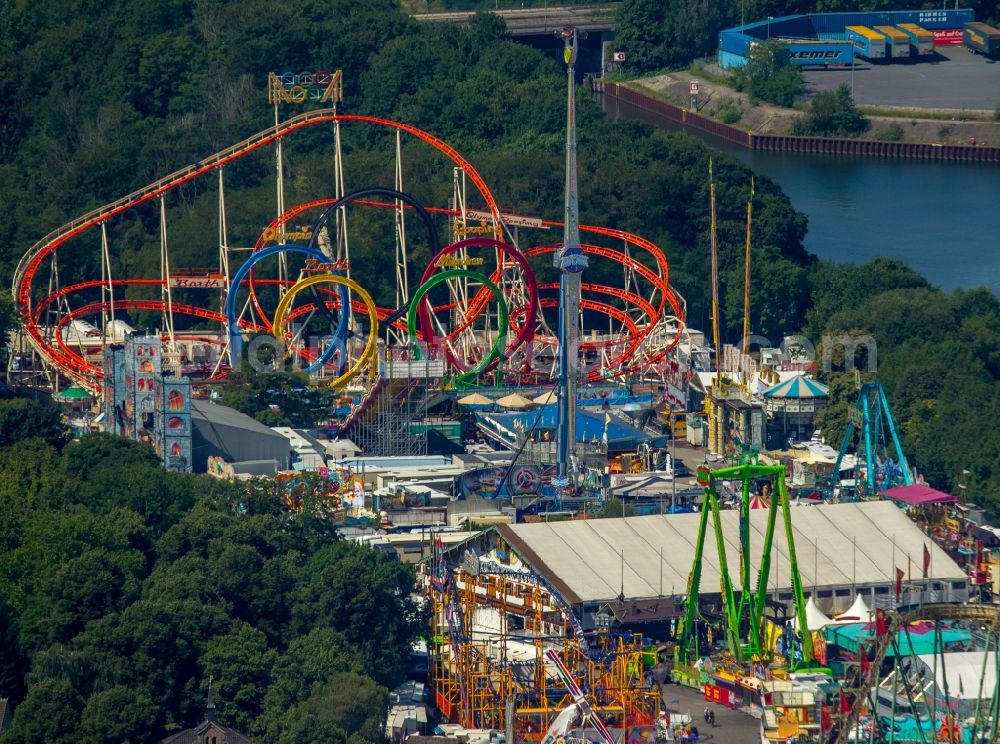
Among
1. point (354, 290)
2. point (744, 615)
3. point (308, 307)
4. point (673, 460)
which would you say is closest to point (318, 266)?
point (354, 290)

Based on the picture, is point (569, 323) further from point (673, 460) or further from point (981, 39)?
point (981, 39)

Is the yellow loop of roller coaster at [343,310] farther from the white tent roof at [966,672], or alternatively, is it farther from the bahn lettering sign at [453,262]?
the white tent roof at [966,672]

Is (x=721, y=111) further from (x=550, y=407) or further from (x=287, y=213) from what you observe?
(x=550, y=407)

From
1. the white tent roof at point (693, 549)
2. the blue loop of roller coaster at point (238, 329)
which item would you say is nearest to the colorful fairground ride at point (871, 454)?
the white tent roof at point (693, 549)

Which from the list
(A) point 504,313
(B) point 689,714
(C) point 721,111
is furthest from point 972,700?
(C) point 721,111

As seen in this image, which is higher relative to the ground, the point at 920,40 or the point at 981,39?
the point at 981,39

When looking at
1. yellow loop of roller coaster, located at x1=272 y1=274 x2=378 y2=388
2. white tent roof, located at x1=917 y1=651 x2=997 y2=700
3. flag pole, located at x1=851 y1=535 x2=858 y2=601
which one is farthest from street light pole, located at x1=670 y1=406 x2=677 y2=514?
white tent roof, located at x1=917 y1=651 x2=997 y2=700
